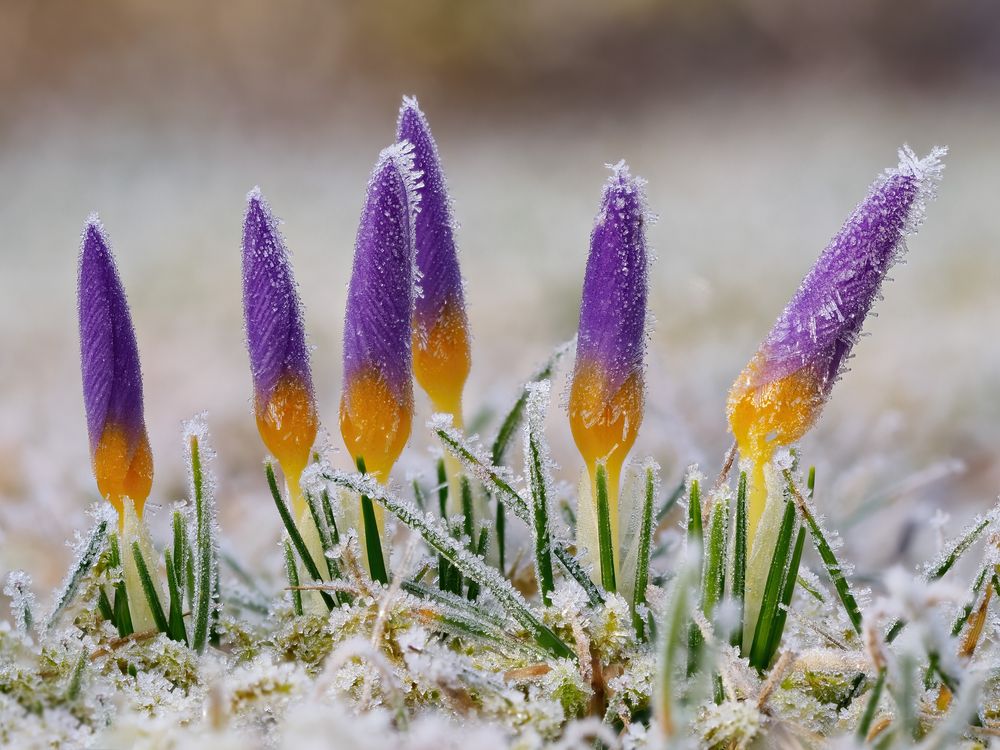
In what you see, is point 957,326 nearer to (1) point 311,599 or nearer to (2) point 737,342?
(2) point 737,342

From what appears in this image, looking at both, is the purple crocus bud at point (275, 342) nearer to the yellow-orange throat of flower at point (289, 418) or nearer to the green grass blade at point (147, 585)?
the yellow-orange throat of flower at point (289, 418)

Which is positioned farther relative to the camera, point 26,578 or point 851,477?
point 851,477

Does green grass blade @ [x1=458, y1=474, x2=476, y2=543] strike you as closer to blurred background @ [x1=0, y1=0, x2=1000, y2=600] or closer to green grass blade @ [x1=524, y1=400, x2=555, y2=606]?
green grass blade @ [x1=524, y1=400, x2=555, y2=606]

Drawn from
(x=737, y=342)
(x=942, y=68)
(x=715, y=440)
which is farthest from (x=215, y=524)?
(x=942, y=68)


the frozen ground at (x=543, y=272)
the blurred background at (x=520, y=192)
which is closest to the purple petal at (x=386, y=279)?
the frozen ground at (x=543, y=272)

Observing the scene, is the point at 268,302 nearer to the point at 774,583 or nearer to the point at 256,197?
the point at 256,197

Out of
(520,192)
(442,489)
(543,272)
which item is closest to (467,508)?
(442,489)
